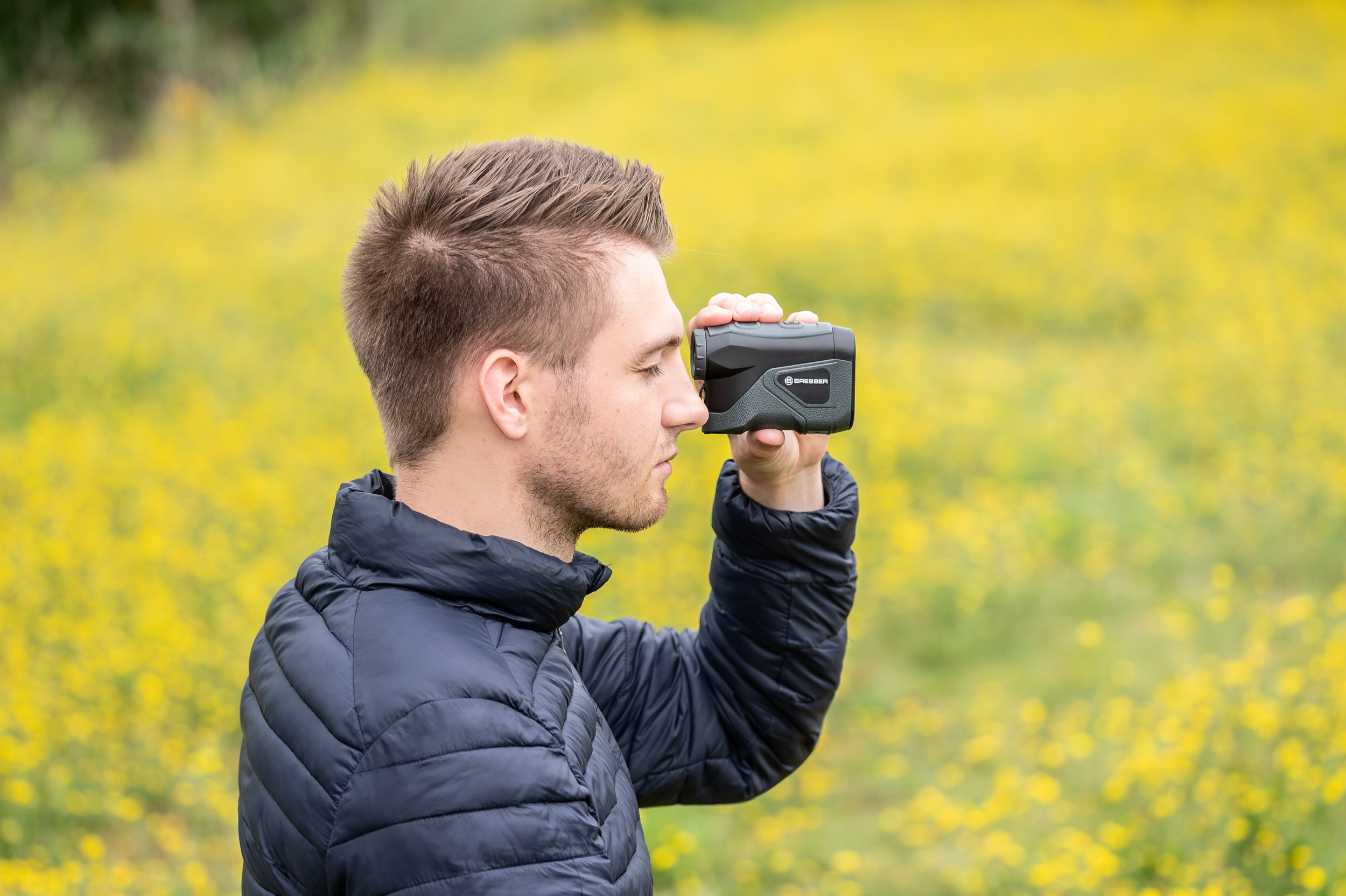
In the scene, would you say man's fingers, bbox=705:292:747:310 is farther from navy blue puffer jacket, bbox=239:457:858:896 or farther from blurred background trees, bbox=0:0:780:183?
blurred background trees, bbox=0:0:780:183

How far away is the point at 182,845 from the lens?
315 cm

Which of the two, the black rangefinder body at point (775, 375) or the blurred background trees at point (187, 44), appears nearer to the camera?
the black rangefinder body at point (775, 375)

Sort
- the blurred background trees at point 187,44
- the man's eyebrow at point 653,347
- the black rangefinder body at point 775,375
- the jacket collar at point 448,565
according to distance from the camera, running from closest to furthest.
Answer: the jacket collar at point 448,565
the man's eyebrow at point 653,347
the black rangefinder body at point 775,375
the blurred background trees at point 187,44

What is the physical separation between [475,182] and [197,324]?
257 inches

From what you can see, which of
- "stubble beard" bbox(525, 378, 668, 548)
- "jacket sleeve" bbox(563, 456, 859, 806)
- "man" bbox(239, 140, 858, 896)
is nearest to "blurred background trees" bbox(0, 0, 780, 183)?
"jacket sleeve" bbox(563, 456, 859, 806)

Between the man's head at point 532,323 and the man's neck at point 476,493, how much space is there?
0.01 meters

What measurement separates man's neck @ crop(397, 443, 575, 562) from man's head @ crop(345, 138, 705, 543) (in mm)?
14

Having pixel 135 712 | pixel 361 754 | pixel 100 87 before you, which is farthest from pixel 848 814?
pixel 100 87

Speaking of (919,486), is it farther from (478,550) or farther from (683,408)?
(478,550)

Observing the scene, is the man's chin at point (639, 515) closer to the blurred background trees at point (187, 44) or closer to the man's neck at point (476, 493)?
the man's neck at point (476, 493)

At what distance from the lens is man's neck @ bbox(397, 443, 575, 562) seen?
125 cm

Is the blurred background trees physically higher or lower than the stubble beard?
higher

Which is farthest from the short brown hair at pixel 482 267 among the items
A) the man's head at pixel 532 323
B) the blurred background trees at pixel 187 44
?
the blurred background trees at pixel 187 44

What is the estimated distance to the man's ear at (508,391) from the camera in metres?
1.22
